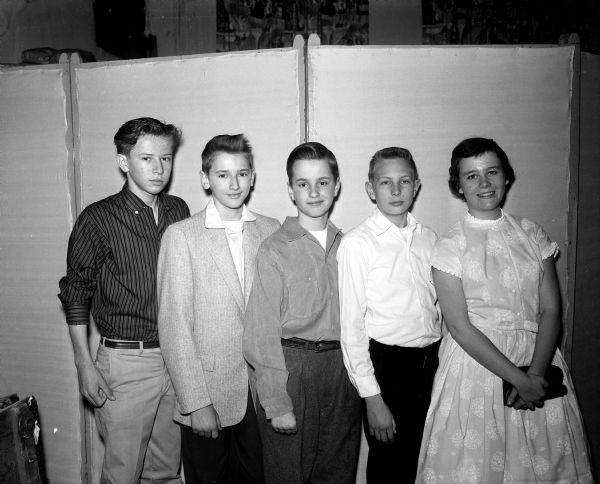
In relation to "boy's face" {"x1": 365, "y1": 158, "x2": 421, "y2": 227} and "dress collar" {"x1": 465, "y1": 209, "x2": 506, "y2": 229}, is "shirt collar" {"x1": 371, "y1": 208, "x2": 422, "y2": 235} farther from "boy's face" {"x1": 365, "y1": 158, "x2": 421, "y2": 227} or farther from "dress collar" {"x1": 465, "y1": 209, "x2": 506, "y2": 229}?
"dress collar" {"x1": 465, "y1": 209, "x2": 506, "y2": 229}

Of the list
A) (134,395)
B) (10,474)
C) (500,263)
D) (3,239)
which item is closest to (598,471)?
(500,263)

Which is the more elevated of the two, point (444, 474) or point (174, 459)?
point (444, 474)

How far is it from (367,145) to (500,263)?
0.94m

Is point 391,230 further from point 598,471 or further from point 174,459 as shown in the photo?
point 598,471

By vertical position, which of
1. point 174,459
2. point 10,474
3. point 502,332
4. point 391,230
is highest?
point 391,230

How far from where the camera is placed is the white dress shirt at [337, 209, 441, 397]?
1.62 meters

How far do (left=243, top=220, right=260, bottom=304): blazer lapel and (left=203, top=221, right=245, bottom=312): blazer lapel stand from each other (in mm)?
43

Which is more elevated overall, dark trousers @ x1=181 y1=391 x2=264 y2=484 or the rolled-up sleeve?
the rolled-up sleeve

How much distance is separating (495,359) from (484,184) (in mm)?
715

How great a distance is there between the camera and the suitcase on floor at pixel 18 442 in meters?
1.07

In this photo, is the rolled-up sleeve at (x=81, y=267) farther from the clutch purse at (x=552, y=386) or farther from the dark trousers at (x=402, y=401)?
the clutch purse at (x=552, y=386)

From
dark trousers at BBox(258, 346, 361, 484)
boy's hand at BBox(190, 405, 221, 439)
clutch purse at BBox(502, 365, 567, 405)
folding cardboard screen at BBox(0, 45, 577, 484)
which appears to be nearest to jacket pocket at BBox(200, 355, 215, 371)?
boy's hand at BBox(190, 405, 221, 439)

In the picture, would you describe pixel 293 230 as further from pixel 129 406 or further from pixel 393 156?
pixel 129 406

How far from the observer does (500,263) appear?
1.65 m
